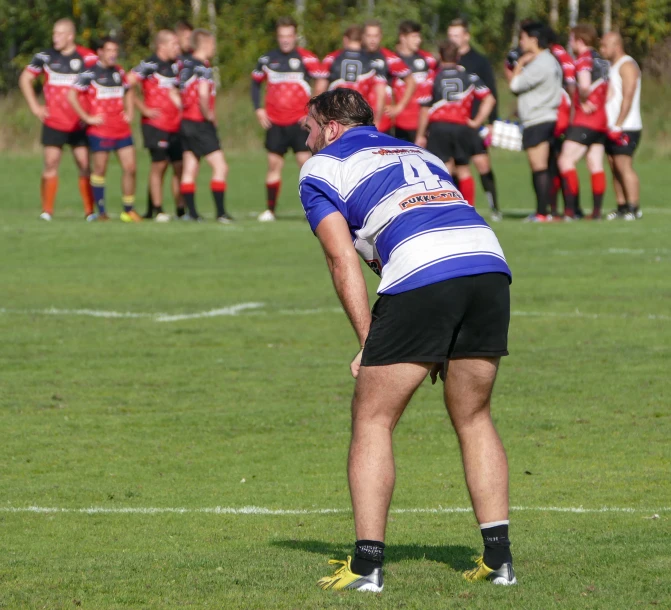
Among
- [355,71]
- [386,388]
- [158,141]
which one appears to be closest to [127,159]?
[158,141]

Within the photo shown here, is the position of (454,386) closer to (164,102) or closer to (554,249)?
(554,249)

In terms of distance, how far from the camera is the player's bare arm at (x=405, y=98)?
20547mm

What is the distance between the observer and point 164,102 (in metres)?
20.2

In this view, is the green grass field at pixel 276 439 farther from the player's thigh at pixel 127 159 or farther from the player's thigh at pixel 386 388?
the player's thigh at pixel 127 159

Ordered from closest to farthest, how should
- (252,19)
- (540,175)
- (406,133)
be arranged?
(540,175) < (406,133) < (252,19)

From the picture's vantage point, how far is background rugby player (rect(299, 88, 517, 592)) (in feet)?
16.4

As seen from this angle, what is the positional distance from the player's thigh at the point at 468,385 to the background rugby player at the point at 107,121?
15164 mm

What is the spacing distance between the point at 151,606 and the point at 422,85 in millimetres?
17662

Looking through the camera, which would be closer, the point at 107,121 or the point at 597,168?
the point at 597,168

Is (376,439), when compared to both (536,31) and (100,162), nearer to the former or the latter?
(536,31)

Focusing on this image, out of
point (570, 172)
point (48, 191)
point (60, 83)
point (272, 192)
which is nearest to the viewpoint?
point (570, 172)

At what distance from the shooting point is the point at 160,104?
798 inches

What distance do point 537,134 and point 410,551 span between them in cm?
1425

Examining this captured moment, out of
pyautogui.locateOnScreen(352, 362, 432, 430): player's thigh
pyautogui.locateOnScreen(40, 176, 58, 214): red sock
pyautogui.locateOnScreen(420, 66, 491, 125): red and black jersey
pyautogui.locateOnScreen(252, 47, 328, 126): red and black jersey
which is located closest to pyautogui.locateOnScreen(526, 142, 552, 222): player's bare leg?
pyautogui.locateOnScreen(420, 66, 491, 125): red and black jersey
